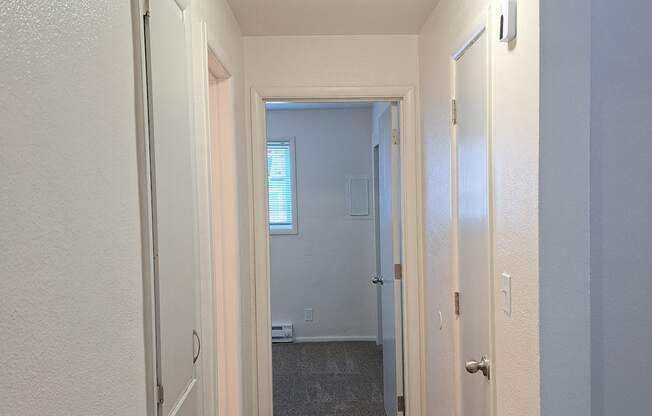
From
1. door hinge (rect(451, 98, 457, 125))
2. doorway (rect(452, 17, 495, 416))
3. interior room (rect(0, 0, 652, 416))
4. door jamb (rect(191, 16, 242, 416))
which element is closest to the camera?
interior room (rect(0, 0, 652, 416))

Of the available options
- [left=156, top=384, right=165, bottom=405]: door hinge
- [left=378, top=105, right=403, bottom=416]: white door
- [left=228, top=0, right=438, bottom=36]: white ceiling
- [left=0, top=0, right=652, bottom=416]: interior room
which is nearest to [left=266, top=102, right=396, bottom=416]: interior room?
[left=378, top=105, right=403, bottom=416]: white door

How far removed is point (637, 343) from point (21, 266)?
1468mm

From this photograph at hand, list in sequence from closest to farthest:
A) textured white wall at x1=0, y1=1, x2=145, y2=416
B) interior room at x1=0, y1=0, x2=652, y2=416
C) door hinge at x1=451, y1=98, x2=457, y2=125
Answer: textured white wall at x1=0, y1=1, x2=145, y2=416, interior room at x1=0, y1=0, x2=652, y2=416, door hinge at x1=451, y1=98, x2=457, y2=125

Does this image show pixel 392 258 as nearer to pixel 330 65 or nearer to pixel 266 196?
pixel 266 196

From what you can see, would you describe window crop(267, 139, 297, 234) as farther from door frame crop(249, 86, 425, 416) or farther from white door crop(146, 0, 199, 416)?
white door crop(146, 0, 199, 416)

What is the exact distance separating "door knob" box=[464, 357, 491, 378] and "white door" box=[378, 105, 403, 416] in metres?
1.29

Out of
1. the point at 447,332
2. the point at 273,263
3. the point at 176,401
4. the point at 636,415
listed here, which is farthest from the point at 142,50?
the point at 273,263

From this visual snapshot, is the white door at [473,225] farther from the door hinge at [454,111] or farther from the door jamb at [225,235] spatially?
the door jamb at [225,235]

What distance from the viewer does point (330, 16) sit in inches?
106

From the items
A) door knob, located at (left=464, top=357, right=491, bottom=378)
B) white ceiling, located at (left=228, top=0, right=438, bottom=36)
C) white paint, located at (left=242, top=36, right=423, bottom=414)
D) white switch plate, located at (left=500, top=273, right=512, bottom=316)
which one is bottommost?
door knob, located at (left=464, top=357, right=491, bottom=378)

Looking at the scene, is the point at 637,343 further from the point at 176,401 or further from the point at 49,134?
the point at 49,134

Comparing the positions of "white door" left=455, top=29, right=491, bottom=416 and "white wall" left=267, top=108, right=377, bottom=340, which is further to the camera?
"white wall" left=267, top=108, right=377, bottom=340

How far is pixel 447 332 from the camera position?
2516 mm

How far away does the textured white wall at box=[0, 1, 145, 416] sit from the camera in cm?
71
